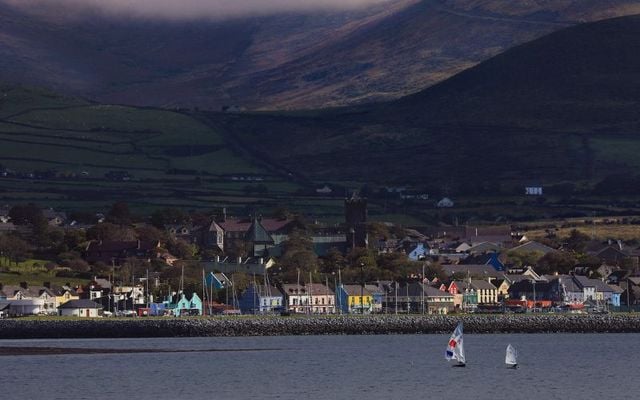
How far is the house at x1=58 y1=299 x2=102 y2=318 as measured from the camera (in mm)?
118838

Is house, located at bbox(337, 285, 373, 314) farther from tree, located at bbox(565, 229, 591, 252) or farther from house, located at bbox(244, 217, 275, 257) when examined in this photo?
tree, located at bbox(565, 229, 591, 252)

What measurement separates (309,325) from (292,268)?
35736mm

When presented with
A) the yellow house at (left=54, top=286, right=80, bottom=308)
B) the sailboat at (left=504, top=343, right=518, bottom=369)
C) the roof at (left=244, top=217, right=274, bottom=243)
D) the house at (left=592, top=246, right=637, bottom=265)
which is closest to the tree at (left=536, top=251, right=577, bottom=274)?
the house at (left=592, top=246, right=637, bottom=265)

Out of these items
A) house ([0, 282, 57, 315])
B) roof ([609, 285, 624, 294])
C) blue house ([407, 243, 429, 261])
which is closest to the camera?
house ([0, 282, 57, 315])

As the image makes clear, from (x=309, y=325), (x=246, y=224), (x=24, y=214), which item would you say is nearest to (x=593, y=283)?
(x=309, y=325)

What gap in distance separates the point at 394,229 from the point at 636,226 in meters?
29.1

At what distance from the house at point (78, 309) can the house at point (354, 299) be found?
20089 mm

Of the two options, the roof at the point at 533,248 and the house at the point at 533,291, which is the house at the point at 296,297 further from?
the roof at the point at 533,248

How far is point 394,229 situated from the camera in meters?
188

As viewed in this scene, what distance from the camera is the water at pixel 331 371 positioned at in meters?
69.6

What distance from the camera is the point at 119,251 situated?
15588cm

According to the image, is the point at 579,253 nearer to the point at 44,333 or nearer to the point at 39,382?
the point at 44,333

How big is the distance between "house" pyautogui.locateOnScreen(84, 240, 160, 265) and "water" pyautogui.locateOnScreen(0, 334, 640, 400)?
2004 inches

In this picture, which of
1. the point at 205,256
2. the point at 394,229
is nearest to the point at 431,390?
the point at 205,256
